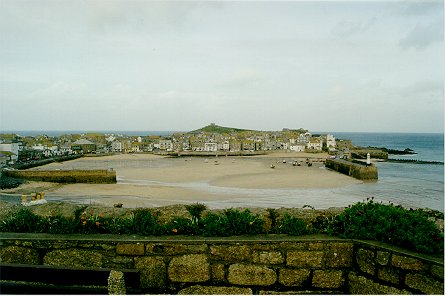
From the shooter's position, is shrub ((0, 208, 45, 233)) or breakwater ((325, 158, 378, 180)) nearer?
shrub ((0, 208, 45, 233))

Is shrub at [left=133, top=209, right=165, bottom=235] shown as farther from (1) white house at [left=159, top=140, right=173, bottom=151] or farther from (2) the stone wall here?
(1) white house at [left=159, top=140, right=173, bottom=151]

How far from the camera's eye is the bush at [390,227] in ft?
13.8

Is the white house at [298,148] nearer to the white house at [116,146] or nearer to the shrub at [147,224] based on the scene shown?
the white house at [116,146]

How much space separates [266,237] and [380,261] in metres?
1.32

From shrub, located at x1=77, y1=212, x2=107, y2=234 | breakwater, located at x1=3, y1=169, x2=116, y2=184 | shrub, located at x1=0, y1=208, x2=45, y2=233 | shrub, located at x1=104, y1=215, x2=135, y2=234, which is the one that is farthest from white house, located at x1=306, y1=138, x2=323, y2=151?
shrub, located at x1=0, y1=208, x2=45, y2=233

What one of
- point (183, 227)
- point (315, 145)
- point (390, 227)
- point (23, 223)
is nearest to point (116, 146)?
point (315, 145)

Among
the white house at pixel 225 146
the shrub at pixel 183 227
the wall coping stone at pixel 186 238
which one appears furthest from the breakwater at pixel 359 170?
the white house at pixel 225 146

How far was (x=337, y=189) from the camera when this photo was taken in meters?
30.2

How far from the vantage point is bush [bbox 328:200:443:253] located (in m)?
4.20

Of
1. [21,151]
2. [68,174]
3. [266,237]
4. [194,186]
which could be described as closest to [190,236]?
[266,237]

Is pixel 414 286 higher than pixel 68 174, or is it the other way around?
pixel 414 286

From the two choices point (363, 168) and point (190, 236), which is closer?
point (190, 236)

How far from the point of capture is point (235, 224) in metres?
4.92

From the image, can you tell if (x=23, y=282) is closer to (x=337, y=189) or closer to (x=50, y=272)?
(x=50, y=272)
